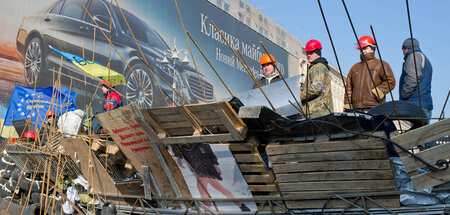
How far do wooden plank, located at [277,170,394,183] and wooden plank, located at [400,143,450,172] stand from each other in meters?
0.20

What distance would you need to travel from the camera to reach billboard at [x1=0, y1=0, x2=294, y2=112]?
17.9 m

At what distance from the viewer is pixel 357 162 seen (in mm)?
5062

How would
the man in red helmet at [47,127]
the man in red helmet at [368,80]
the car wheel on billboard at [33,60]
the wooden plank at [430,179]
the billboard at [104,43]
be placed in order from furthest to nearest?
1. the car wheel on billboard at [33,60]
2. the billboard at [104,43]
3. the man in red helmet at [47,127]
4. the man in red helmet at [368,80]
5. the wooden plank at [430,179]

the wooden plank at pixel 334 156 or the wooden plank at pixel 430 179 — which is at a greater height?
the wooden plank at pixel 334 156

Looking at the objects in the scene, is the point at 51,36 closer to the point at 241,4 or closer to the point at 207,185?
the point at 207,185

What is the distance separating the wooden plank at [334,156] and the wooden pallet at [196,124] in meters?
0.52

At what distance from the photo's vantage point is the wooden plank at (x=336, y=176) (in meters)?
4.96

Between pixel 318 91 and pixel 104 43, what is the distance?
16198 millimetres

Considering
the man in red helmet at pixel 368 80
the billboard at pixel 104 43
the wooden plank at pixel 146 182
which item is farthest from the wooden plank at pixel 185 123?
the billboard at pixel 104 43

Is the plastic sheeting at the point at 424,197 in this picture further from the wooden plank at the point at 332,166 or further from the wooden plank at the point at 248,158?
the wooden plank at the point at 248,158

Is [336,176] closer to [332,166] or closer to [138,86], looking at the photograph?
[332,166]

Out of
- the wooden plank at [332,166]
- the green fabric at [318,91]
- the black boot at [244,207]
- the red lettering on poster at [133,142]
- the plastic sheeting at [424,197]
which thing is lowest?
the black boot at [244,207]

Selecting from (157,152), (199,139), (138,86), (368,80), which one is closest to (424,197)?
(368,80)

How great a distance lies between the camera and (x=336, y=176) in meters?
5.21
